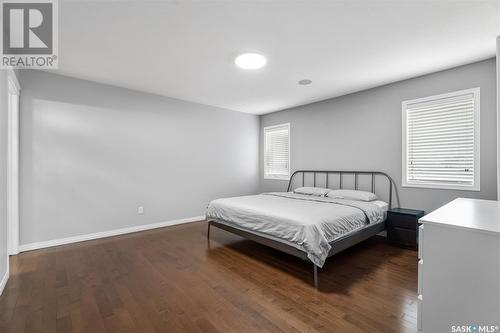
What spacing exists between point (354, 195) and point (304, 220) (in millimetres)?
1811

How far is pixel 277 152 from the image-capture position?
237 inches

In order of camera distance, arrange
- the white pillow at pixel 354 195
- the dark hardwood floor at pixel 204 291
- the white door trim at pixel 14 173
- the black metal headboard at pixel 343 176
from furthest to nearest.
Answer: the black metal headboard at pixel 343 176 → the white pillow at pixel 354 195 → the white door trim at pixel 14 173 → the dark hardwood floor at pixel 204 291

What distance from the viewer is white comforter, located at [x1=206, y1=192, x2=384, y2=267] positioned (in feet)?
7.88

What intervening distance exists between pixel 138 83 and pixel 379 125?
170 inches

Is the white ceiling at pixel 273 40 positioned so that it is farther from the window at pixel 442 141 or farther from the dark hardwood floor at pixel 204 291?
the dark hardwood floor at pixel 204 291

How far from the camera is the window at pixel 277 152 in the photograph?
5.77 m

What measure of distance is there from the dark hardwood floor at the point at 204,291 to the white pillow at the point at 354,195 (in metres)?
0.79

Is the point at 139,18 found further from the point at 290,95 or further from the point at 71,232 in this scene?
the point at 71,232

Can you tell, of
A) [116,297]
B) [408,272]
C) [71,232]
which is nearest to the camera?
[116,297]

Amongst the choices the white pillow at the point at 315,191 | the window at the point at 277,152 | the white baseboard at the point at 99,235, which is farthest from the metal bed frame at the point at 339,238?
the white baseboard at the point at 99,235

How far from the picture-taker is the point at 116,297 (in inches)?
84.6

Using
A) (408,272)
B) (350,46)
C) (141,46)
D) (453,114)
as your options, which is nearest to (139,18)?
(141,46)

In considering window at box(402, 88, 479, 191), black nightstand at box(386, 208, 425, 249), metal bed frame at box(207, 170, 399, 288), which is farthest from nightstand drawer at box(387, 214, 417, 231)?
window at box(402, 88, 479, 191)

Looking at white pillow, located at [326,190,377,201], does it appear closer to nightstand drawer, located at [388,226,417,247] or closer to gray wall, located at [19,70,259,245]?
nightstand drawer, located at [388,226,417,247]
